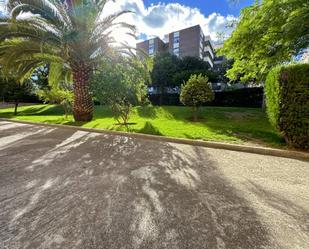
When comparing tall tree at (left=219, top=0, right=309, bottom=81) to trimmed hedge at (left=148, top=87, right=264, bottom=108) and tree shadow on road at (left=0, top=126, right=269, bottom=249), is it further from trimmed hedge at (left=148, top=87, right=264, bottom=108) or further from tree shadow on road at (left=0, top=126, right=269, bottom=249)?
trimmed hedge at (left=148, top=87, right=264, bottom=108)

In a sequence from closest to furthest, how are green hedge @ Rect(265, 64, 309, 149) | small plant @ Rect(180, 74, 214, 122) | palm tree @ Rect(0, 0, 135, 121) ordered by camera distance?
green hedge @ Rect(265, 64, 309, 149)
palm tree @ Rect(0, 0, 135, 121)
small plant @ Rect(180, 74, 214, 122)

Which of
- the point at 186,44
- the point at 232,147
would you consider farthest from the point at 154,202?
the point at 186,44

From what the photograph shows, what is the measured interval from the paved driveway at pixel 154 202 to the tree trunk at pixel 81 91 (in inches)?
254

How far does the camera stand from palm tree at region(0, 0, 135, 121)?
8.60 m

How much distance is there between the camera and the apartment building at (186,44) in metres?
54.5

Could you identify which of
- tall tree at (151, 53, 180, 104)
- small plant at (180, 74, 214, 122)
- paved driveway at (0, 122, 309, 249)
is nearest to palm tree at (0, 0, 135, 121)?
small plant at (180, 74, 214, 122)

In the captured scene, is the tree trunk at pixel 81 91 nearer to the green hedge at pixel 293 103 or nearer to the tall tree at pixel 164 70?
the green hedge at pixel 293 103

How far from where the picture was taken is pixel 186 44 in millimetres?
56188

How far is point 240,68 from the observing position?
984 centimetres

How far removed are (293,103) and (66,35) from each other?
886 cm

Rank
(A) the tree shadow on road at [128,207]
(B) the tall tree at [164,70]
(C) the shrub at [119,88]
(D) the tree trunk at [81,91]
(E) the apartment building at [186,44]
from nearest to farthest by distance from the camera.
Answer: (A) the tree shadow on road at [128,207], (C) the shrub at [119,88], (D) the tree trunk at [81,91], (B) the tall tree at [164,70], (E) the apartment building at [186,44]

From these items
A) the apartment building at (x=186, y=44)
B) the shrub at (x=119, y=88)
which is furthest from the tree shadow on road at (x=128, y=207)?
the apartment building at (x=186, y=44)

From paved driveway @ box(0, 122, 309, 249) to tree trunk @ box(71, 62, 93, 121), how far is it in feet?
21.1

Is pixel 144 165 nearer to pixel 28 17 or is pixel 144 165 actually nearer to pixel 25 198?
pixel 25 198
